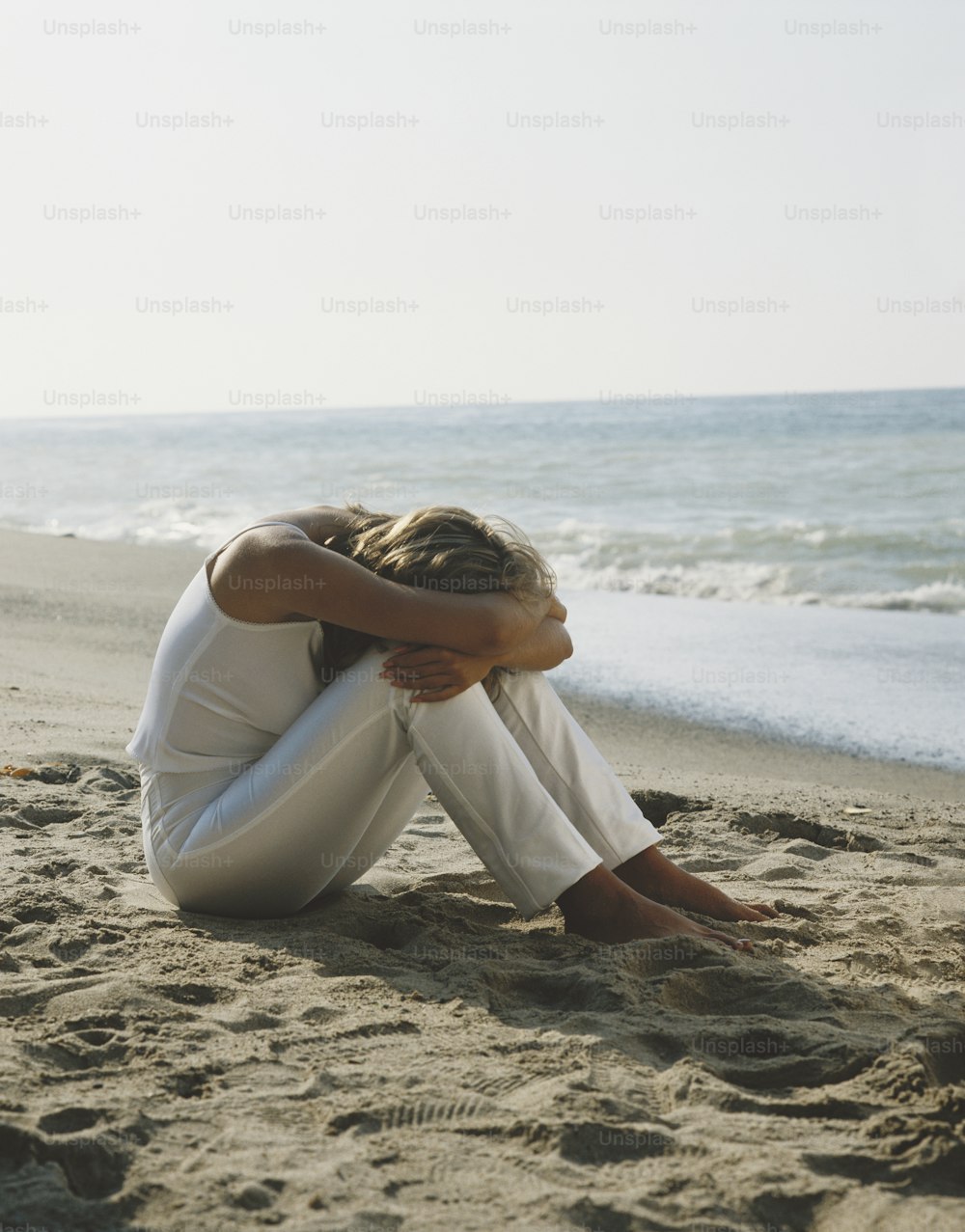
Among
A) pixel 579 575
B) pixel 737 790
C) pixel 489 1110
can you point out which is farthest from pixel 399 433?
pixel 489 1110

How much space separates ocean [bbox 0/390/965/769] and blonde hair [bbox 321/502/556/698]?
3.25 meters

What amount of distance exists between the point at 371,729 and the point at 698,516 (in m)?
13.1

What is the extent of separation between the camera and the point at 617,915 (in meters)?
2.86

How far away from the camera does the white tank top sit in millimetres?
2893

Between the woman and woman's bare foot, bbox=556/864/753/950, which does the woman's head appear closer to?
the woman

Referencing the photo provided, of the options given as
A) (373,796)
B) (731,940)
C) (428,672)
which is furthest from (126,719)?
(731,940)

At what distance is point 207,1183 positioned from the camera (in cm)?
178

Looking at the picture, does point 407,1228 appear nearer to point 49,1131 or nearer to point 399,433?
point 49,1131

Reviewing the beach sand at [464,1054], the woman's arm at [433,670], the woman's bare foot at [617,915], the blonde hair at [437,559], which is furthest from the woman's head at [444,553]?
the beach sand at [464,1054]

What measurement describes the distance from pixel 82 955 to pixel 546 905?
1.05 m

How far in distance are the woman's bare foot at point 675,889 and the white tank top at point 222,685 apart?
38.0 inches

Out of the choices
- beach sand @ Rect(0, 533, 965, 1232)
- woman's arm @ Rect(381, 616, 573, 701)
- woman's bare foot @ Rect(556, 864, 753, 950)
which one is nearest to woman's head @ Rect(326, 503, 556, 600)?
woman's arm @ Rect(381, 616, 573, 701)

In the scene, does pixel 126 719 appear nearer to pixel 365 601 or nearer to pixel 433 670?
pixel 365 601

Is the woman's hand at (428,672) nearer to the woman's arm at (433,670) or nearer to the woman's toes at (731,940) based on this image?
the woman's arm at (433,670)
